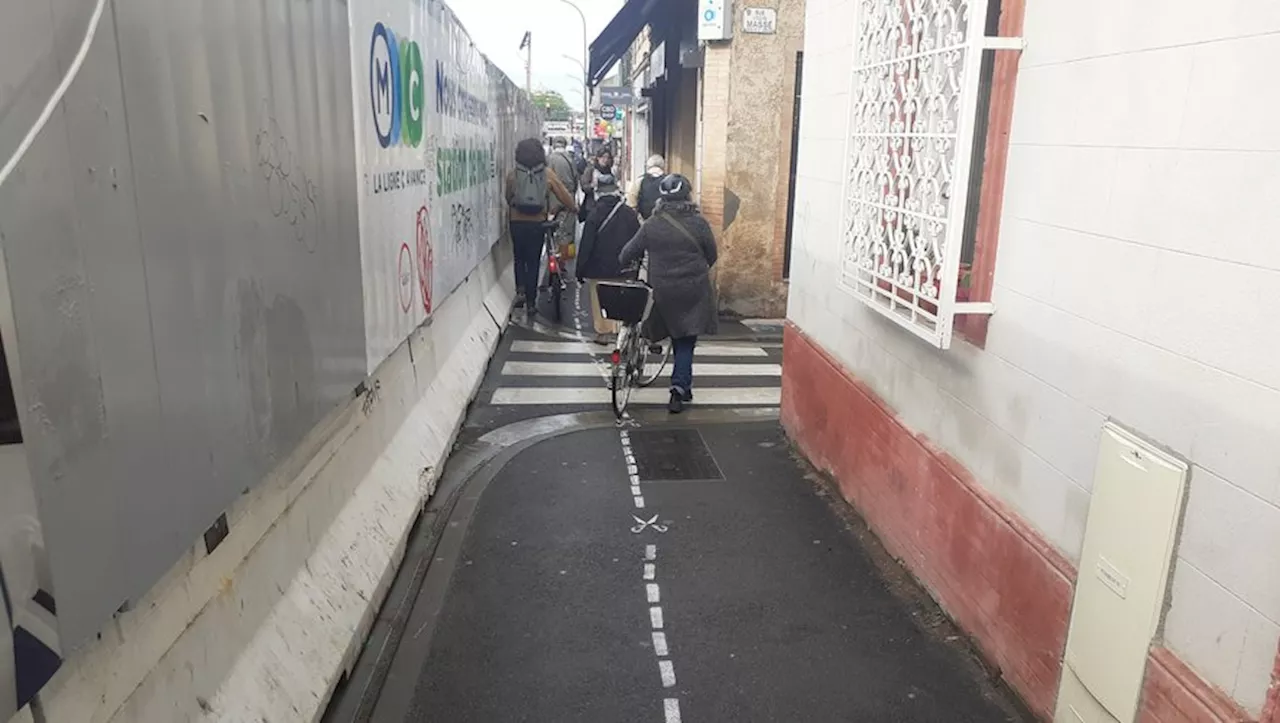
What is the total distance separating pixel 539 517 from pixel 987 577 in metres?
2.67

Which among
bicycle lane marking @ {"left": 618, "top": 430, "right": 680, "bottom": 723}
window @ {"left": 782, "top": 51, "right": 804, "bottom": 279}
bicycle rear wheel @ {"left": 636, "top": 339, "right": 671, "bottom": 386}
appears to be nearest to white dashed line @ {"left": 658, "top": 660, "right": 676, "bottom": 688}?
bicycle lane marking @ {"left": 618, "top": 430, "right": 680, "bottom": 723}

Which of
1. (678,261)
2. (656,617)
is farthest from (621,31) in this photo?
(656,617)

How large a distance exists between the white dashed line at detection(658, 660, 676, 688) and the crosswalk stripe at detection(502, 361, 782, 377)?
16.7 feet

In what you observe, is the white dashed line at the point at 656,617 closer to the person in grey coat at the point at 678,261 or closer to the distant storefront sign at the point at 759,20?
the person in grey coat at the point at 678,261

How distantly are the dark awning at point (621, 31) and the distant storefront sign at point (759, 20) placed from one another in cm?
287

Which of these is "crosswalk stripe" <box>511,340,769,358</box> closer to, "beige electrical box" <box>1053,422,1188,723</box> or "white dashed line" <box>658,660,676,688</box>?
"white dashed line" <box>658,660,676,688</box>

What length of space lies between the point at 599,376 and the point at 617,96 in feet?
63.4

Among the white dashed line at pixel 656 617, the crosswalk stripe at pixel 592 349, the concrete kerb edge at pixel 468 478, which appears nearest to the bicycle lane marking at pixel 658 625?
the white dashed line at pixel 656 617

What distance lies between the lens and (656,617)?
431cm

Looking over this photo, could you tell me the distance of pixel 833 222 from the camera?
583 centimetres

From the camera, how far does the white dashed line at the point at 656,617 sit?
4238mm

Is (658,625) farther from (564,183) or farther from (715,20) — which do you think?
(564,183)

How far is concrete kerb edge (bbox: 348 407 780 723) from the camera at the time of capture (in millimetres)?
3797

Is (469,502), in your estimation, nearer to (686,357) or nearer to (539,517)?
(539,517)
